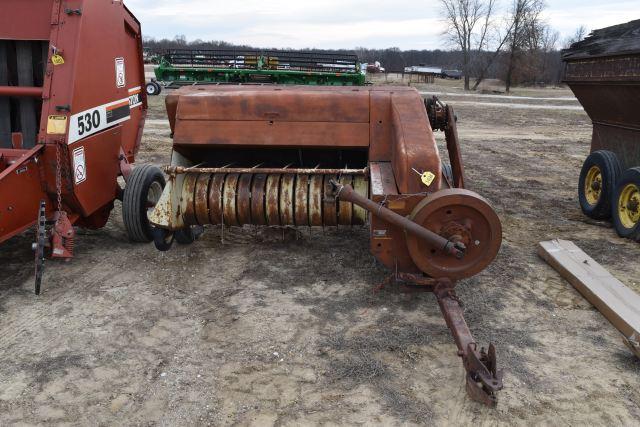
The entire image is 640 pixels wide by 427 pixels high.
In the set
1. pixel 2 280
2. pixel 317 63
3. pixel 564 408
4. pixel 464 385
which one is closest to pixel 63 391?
pixel 2 280

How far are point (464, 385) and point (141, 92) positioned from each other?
15.6 feet

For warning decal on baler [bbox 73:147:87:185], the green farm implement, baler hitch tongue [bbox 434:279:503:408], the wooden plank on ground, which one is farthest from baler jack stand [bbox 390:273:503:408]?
the green farm implement

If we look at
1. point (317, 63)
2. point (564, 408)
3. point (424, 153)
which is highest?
point (317, 63)

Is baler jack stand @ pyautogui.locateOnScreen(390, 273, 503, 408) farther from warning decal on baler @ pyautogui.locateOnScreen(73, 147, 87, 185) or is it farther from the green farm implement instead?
the green farm implement

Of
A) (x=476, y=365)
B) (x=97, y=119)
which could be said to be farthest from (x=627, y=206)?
(x=97, y=119)

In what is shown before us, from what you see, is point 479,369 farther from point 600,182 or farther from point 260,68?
point 260,68

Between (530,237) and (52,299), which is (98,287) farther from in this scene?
(530,237)

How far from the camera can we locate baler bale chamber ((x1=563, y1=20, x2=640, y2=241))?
Result: 5.72 meters

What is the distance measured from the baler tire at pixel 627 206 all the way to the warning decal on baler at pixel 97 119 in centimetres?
516

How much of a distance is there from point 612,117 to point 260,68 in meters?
13.7

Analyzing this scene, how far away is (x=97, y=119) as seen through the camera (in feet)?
15.9

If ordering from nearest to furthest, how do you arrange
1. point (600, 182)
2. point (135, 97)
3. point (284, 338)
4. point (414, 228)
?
point (414, 228) < point (284, 338) < point (135, 97) < point (600, 182)

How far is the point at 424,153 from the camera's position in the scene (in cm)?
400

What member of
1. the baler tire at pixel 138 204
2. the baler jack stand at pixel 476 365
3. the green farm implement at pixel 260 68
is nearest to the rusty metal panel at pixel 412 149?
the baler jack stand at pixel 476 365
